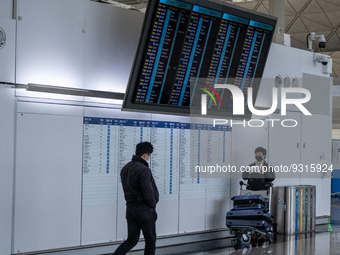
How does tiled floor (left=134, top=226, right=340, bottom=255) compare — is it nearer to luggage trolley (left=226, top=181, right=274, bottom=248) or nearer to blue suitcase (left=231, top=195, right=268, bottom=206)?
luggage trolley (left=226, top=181, right=274, bottom=248)

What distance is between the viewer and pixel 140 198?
23.3 feet

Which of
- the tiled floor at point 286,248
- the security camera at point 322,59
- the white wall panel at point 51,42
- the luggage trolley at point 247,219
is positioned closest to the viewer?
the white wall panel at point 51,42

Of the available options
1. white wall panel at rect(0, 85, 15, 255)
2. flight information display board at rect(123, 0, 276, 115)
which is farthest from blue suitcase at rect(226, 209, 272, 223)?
white wall panel at rect(0, 85, 15, 255)

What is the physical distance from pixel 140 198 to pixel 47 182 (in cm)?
140

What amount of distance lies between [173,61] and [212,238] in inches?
137

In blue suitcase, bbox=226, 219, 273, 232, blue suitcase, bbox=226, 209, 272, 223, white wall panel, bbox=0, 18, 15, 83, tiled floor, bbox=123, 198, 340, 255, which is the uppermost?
white wall panel, bbox=0, 18, 15, 83

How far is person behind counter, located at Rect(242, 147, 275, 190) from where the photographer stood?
33.6 feet

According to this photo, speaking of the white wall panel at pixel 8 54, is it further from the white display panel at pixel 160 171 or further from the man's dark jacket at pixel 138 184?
the man's dark jacket at pixel 138 184

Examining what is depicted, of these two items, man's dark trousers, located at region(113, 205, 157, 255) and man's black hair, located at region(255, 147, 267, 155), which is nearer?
man's dark trousers, located at region(113, 205, 157, 255)

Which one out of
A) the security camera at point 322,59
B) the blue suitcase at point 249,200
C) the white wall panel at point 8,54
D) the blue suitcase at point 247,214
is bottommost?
the blue suitcase at point 247,214

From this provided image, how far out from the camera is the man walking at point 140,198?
7039mm

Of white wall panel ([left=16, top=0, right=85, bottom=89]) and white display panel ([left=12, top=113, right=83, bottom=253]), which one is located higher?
white wall panel ([left=16, top=0, right=85, bottom=89])

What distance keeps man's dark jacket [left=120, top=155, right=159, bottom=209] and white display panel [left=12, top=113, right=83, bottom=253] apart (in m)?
1.01

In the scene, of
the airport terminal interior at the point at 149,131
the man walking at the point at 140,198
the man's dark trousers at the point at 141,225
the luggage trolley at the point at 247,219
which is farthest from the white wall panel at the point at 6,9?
the luggage trolley at the point at 247,219
